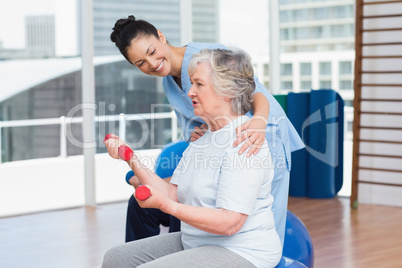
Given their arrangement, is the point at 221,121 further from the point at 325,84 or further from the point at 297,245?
the point at 325,84

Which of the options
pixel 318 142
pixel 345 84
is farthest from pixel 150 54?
pixel 345 84

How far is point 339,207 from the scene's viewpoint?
4758 mm

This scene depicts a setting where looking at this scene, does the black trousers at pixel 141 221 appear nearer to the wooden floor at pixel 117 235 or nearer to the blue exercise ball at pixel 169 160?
the blue exercise ball at pixel 169 160

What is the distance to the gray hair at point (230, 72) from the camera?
1.71 metres

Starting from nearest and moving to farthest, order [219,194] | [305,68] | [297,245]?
[219,194], [297,245], [305,68]

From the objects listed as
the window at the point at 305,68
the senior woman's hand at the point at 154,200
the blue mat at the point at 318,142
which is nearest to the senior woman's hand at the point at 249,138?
the senior woman's hand at the point at 154,200

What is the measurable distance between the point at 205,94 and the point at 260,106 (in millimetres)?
317

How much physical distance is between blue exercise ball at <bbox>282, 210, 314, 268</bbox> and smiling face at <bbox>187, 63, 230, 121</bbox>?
2.92ft

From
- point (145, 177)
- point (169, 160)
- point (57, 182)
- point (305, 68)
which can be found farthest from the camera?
point (305, 68)

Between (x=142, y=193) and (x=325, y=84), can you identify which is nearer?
(x=142, y=193)

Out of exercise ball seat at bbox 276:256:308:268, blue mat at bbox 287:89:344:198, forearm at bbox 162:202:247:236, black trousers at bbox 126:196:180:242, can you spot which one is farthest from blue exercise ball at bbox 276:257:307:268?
blue mat at bbox 287:89:344:198

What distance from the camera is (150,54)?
2.13 meters

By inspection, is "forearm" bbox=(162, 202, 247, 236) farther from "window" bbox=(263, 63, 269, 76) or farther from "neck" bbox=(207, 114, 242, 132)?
"window" bbox=(263, 63, 269, 76)

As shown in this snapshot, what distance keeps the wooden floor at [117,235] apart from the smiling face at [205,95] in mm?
1742
